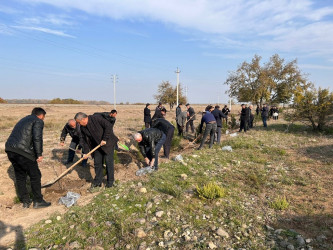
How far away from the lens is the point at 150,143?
539 cm

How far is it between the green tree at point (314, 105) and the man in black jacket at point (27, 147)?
11.5m

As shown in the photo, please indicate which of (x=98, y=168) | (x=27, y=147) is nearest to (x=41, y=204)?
(x=27, y=147)

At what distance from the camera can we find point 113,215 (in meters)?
3.61

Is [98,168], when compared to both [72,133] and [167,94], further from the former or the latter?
[167,94]

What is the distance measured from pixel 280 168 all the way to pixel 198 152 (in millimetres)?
2393

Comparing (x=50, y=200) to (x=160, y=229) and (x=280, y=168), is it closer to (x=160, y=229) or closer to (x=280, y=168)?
(x=160, y=229)

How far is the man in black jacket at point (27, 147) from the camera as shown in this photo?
13.3 feet

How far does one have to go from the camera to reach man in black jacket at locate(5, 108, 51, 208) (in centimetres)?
404

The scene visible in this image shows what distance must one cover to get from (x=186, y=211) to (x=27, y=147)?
2875 millimetres

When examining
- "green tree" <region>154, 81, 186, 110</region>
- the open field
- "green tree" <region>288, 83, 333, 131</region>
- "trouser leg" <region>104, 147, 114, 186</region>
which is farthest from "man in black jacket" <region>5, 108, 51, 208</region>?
"green tree" <region>154, 81, 186, 110</region>

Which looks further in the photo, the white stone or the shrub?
the shrub

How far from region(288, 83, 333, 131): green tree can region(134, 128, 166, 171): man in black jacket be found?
9017 mm

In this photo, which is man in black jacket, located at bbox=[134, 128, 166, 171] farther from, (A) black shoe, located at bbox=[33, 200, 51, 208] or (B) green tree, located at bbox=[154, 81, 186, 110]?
(B) green tree, located at bbox=[154, 81, 186, 110]

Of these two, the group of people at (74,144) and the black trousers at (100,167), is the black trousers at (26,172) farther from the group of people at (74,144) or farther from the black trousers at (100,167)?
the black trousers at (100,167)
